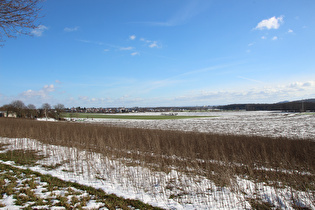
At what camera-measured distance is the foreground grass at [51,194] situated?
A: 525 centimetres

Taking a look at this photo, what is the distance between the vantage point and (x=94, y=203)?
17.9 ft

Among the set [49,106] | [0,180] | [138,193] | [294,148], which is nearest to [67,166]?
[0,180]

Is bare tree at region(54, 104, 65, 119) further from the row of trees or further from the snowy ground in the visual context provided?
the snowy ground

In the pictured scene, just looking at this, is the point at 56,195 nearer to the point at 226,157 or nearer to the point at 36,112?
the point at 226,157

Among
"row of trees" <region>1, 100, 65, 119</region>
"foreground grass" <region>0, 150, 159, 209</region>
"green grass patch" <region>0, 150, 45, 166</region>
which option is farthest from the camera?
"row of trees" <region>1, 100, 65, 119</region>

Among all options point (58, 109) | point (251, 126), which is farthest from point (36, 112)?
point (251, 126)

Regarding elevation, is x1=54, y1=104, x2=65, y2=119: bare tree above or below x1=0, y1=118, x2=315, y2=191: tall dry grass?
above

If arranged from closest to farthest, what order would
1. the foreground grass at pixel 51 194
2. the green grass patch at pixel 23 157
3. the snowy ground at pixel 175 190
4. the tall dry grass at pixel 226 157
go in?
1. the foreground grass at pixel 51 194
2. the snowy ground at pixel 175 190
3. the tall dry grass at pixel 226 157
4. the green grass patch at pixel 23 157

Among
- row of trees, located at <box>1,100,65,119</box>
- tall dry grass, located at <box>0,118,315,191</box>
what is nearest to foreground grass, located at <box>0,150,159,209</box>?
tall dry grass, located at <box>0,118,315,191</box>

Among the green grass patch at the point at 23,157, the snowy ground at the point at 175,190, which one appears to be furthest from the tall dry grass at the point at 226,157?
the green grass patch at the point at 23,157

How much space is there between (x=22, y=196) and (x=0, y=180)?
1.84 m

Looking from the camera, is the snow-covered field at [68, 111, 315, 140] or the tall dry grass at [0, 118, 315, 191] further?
the snow-covered field at [68, 111, 315, 140]

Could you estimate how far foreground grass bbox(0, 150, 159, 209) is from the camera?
17.2 feet

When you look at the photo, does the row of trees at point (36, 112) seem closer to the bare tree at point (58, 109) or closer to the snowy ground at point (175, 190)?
the bare tree at point (58, 109)
